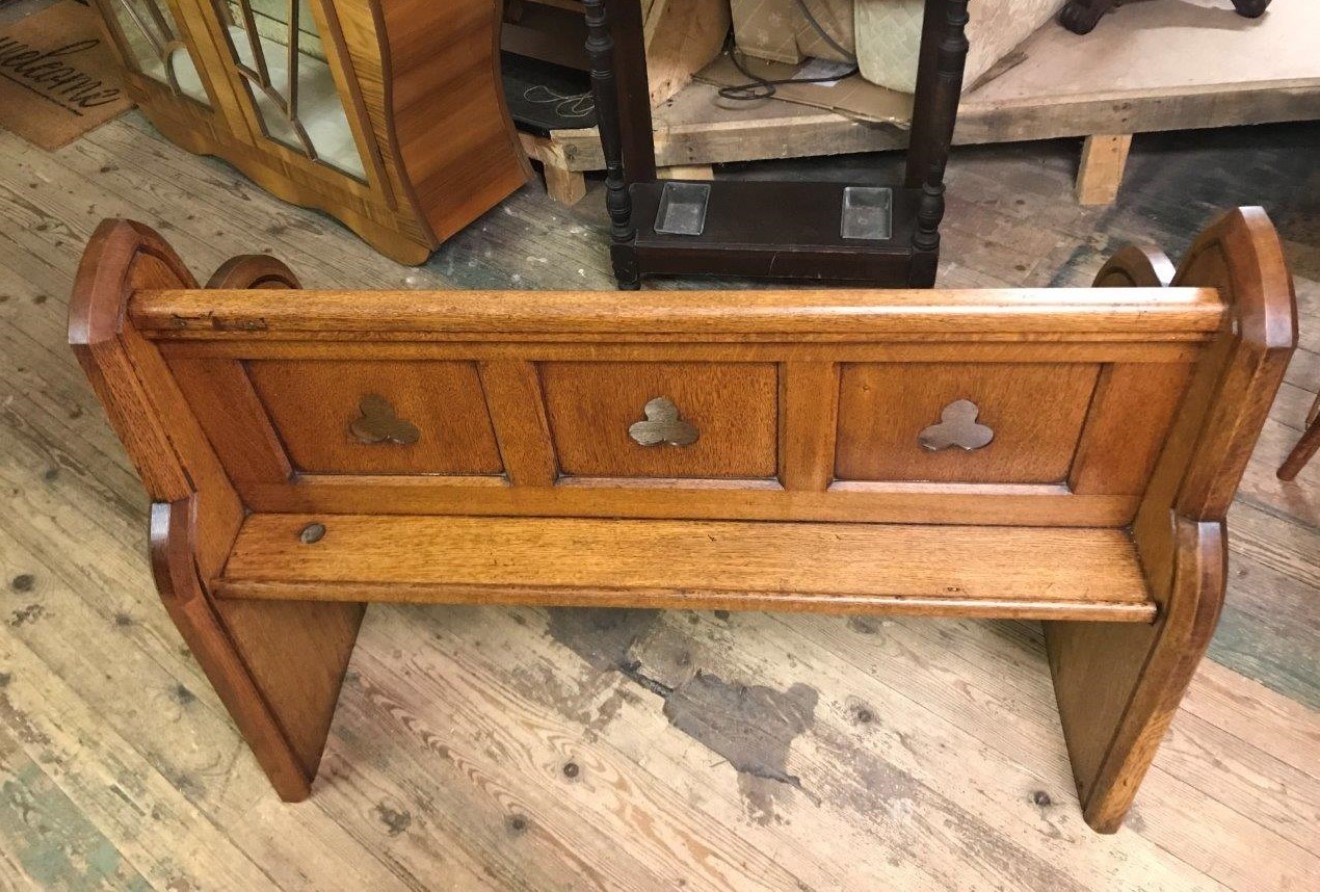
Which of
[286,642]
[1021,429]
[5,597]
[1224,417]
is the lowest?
[5,597]

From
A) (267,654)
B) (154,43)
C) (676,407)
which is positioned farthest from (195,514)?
(154,43)

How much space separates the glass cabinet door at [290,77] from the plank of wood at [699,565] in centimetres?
130

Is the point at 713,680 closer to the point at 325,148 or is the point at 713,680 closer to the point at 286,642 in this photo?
the point at 286,642

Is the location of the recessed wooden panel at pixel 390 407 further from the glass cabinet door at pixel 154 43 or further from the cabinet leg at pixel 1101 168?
the glass cabinet door at pixel 154 43

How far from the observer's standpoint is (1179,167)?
2367mm

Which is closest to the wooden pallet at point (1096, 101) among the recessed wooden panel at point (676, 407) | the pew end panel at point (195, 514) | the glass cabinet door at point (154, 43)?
the glass cabinet door at point (154, 43)

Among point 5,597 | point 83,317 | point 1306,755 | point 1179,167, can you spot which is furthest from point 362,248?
point 1306,755

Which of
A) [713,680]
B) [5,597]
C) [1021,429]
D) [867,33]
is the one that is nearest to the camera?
[1021,429]

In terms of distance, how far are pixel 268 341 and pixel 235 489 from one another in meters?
0.28

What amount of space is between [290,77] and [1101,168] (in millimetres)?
1868

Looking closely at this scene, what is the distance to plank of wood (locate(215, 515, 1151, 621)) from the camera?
45.1 inches

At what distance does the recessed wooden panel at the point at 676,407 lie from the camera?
1.11 m

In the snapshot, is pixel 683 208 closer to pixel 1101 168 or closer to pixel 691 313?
pixel 1101 168

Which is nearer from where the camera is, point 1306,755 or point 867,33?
point 1306,755
